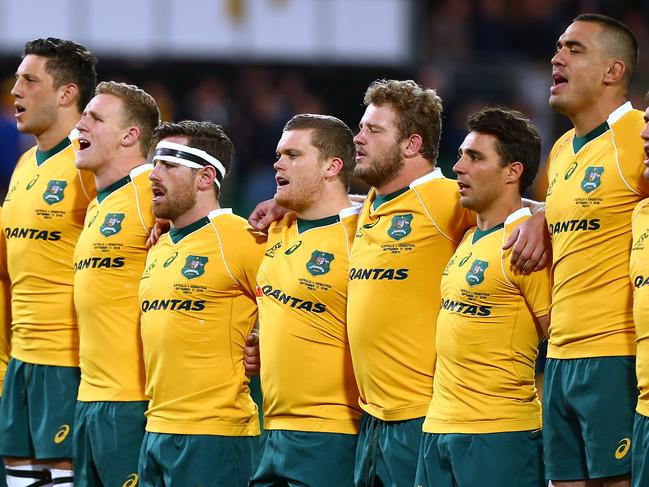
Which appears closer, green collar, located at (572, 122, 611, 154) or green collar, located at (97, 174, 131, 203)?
green collar, located at (572, 122, 611, 154)

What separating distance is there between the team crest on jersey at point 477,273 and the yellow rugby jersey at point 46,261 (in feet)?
9.17

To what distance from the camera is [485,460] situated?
6375 millimetres

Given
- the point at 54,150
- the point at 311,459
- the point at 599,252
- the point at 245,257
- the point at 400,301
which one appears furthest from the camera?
the point at 54,150

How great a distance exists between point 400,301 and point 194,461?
1453mm

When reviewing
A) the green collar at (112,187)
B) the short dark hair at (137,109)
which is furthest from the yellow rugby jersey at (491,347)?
the short dark hair at (137,109)

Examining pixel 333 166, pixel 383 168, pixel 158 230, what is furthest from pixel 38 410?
Result: pixel 383 168

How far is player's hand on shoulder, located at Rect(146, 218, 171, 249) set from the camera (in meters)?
7.72

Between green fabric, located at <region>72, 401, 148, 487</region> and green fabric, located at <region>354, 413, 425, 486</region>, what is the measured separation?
1.55 metres

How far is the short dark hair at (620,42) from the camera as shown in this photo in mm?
6562

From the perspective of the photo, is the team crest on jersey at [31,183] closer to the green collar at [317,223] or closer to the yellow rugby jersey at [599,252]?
the green collar at [317,223]

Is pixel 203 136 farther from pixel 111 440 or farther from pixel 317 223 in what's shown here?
pixel 111 440

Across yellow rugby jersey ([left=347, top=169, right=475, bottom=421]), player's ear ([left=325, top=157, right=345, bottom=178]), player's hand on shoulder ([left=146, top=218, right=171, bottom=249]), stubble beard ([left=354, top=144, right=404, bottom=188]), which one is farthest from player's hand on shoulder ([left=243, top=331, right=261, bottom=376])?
stubble beard ([left=354, top=144, right=404, bottom=188])

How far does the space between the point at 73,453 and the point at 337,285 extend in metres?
1.99

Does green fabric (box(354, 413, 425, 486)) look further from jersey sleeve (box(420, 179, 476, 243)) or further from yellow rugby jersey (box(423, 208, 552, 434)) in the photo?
jersey sleeve (box(420, 179, 476, 243))
